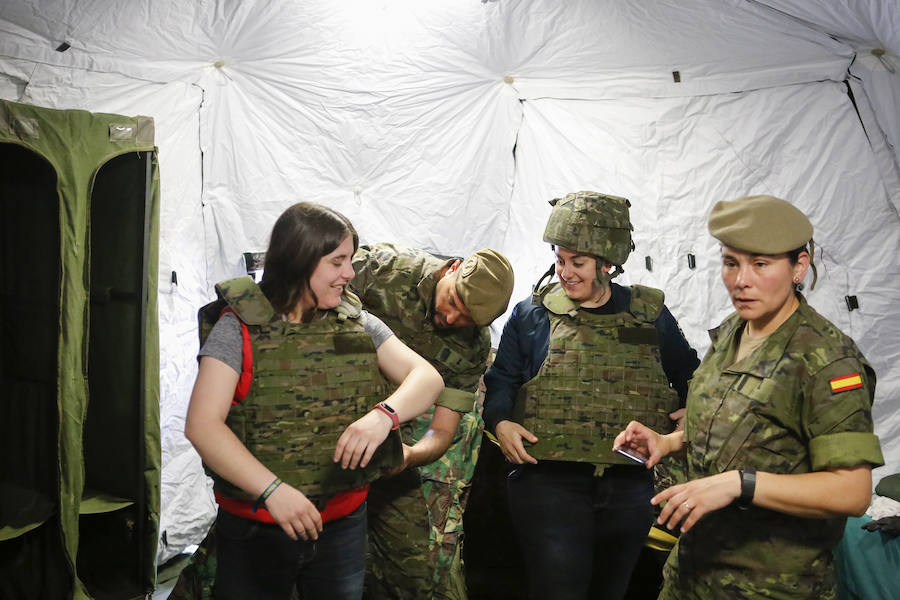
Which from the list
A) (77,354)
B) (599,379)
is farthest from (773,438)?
(77,354)

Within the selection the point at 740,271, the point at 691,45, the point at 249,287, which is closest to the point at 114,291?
the point at 249,287

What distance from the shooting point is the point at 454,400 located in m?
2.57

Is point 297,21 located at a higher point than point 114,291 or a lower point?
higher

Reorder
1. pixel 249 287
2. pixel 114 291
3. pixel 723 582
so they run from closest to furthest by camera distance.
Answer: pixel 723 582 < pixel 249 287 < pixel 114 291

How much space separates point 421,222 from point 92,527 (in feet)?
7.40

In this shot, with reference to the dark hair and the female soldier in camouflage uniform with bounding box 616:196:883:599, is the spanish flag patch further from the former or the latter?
the dark hair

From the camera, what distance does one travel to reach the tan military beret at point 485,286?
2.53 m

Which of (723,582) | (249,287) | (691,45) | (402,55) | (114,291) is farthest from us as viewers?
(402,55)

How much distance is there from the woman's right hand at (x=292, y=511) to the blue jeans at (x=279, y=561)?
146 mm

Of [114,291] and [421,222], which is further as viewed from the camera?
[421,222]

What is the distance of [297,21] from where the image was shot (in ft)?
13.1

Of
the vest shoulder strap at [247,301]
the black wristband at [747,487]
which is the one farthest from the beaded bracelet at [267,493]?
the black wristband at [747,487]

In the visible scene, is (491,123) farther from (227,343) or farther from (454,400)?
(227,343)

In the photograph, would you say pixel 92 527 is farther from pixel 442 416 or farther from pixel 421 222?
pixel 421 222
